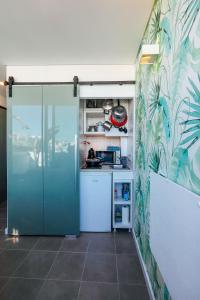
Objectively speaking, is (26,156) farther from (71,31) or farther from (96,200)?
(71,31)

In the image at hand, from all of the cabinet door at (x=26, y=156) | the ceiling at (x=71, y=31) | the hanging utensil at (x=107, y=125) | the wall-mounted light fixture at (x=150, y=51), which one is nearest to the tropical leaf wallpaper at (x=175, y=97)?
the wall-mounted light fixture at (x=150, y=51)

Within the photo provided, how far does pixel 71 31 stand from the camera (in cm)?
202

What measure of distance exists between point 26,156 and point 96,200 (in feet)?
3.94

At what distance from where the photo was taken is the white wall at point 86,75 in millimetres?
2836

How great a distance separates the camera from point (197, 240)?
2.57ft

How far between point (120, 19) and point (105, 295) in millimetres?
2531

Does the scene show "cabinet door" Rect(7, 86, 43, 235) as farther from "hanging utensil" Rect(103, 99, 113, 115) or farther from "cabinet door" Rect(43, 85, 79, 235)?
Result: "hanging utensil" Rect(103, 99, 113, 115)

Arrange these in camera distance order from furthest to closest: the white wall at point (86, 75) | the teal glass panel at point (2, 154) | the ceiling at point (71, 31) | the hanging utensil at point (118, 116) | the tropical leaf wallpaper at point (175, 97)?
1. the teal glass panel at point (2, 154)
2. the hanging utensil at point (118, 116)
3. the white wall at point (86, 75)
4. the ceiling at point (71, 31)
5. the tropical leaf wallpaper at point (175, 97)

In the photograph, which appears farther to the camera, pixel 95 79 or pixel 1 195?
pixel 1 195

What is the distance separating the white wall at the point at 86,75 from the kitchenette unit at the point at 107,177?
0.33 metres

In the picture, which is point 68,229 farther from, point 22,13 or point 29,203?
point 22,13

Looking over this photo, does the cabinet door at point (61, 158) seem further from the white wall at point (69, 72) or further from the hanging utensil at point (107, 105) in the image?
the hanging utensil at point (107, 105)

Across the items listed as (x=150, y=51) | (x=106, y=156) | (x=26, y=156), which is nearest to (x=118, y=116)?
(x=106, y=156)

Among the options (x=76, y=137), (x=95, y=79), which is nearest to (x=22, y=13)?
(x=95, y=79)
